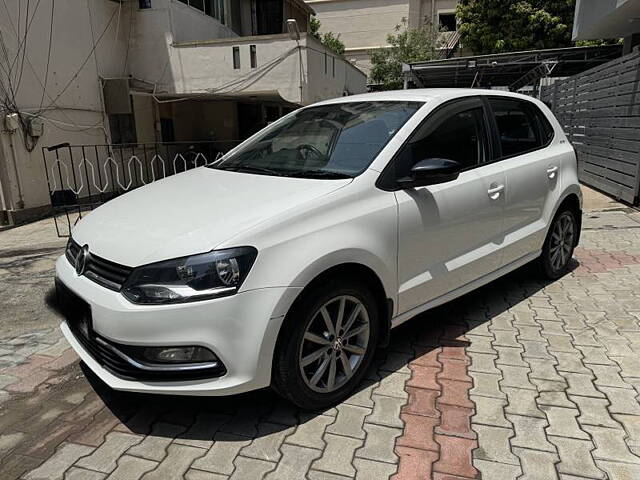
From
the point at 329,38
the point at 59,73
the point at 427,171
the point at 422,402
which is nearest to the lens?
the point at 422,402

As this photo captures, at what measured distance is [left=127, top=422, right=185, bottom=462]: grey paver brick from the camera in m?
2.44

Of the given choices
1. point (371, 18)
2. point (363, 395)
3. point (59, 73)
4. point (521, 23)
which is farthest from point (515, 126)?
point (371, 18)

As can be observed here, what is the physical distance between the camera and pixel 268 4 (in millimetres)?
15898

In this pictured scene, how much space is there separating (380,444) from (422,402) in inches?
17.9

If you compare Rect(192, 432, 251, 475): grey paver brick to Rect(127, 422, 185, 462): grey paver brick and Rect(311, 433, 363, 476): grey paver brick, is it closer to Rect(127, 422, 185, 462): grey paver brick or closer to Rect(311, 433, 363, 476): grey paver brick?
Rect(127, 422, 185, 462): grey paver brick

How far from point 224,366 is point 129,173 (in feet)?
30.7

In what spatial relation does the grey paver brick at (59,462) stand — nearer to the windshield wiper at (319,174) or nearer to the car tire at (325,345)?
the car tire at (325,345)

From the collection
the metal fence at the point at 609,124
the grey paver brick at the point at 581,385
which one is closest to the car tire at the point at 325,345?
the grey paver brick at the point at 581,385

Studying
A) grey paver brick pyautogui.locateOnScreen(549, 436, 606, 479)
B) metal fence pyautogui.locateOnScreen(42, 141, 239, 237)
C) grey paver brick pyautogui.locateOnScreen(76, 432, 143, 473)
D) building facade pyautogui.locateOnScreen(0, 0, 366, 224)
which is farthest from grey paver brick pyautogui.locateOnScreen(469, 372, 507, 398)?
building facade pyautogui.locateOnScreen(0, 0, 366, 224)

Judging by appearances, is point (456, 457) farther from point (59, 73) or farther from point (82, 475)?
point (59, 73)

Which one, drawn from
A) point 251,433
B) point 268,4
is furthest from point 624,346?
point 268,4

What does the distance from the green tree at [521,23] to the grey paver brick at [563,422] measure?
23728mm

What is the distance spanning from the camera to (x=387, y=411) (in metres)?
2.73

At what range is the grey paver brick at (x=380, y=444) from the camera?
7.82ft
